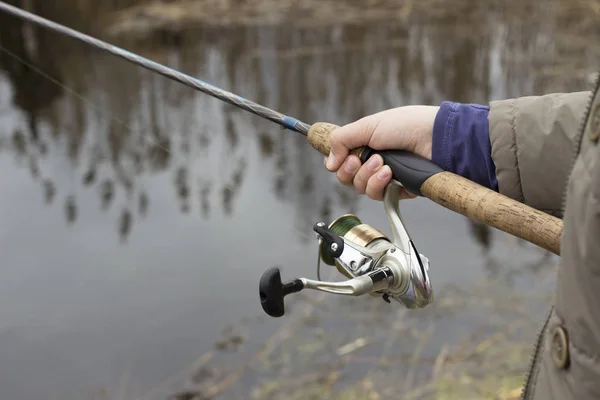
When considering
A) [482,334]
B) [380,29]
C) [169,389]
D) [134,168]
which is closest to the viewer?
[169,389]

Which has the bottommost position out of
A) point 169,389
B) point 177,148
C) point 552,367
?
point 169,389

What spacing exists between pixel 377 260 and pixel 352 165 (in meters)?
0.21

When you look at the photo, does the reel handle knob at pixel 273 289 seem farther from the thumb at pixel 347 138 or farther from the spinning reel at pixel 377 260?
the thumb at pixel 347 138

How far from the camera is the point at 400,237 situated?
3.90ft

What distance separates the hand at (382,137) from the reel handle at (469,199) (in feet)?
0.05

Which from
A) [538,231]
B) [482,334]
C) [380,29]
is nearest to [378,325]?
[482,334]

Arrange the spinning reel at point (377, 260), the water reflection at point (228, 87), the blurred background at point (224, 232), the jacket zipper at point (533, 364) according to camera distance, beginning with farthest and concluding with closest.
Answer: the water reflection at point (228, 87) → the blurred background at point (224, 232) → the spinning reel at point (377, 260) → the jacket zipper at point (533, 364)

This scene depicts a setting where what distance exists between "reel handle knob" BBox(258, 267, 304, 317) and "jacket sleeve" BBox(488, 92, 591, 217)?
1.31ft

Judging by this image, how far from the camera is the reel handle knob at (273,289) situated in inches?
39.5

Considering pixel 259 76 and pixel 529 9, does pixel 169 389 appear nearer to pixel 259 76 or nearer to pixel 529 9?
pixel 259 76

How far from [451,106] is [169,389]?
5.81ft

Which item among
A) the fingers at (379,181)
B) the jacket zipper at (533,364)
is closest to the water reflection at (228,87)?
the fingers at (379,181)

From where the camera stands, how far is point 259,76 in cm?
519

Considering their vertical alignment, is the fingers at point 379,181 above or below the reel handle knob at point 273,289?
above
